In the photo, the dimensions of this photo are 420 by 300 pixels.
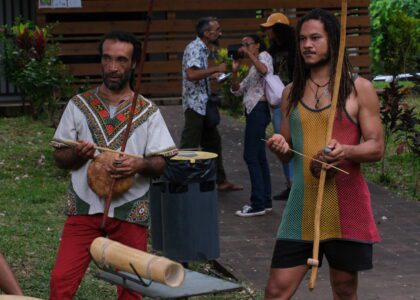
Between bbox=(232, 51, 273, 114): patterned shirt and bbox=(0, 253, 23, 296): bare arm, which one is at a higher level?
bbox=(232, 51, 273, 114): patterned shirt

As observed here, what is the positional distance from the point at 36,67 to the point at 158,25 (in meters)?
4.06

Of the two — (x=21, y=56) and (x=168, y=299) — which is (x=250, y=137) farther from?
(x=21, y=56)

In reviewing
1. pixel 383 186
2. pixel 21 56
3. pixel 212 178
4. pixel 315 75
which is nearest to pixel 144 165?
pixel 315 75

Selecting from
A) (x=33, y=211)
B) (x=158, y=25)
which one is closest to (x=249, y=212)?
(x=33, y=211)

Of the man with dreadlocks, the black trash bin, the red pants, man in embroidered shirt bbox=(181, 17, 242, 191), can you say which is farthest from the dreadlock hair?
man in embroidered shirt bbox=(181, 17, 242, 191)

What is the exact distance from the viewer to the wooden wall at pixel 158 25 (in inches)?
680

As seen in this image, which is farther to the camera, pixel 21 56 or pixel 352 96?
pixel 21 56

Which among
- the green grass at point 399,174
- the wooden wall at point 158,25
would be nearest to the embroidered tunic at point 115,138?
the green grass at point 399,174

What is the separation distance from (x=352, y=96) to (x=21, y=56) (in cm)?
1032

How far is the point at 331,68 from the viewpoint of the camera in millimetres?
4793

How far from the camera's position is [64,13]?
17359mm

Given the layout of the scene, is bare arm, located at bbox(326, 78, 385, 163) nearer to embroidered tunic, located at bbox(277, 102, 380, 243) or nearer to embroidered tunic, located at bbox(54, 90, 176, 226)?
embroidered tunic, located at bbox(277, 102, 380, 243)

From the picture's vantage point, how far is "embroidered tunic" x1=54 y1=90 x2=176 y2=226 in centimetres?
483

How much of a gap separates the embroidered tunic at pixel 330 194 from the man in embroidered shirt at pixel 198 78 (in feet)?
14.9
